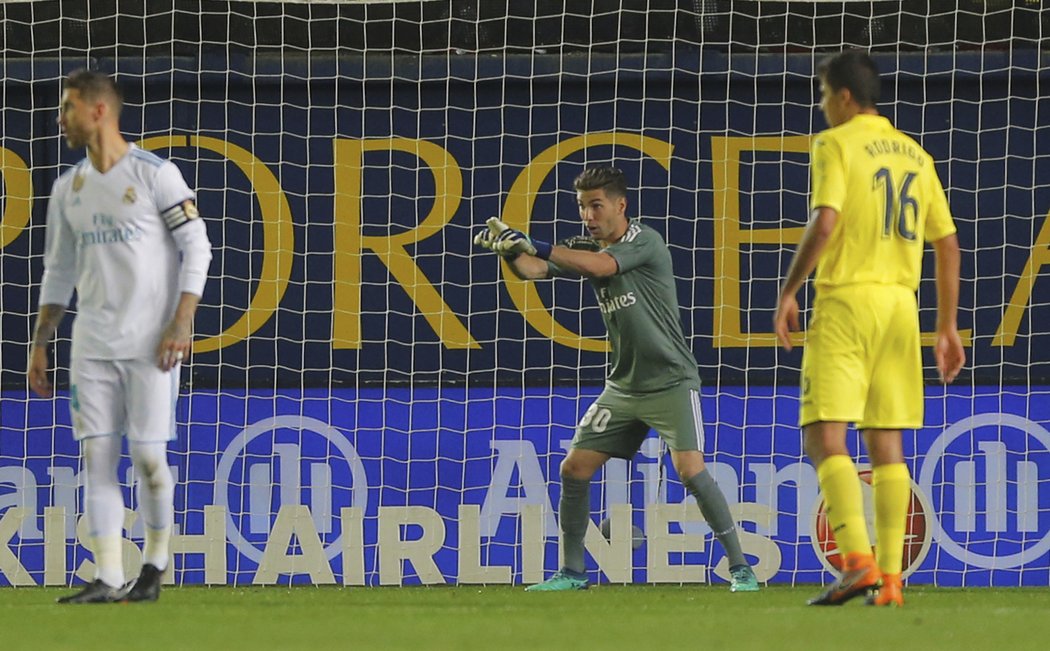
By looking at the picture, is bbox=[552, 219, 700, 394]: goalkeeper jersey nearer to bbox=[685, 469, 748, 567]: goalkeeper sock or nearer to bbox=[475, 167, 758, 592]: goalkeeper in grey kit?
bbox=[475, 167, 758, 592]: goalkeeper in grey kit

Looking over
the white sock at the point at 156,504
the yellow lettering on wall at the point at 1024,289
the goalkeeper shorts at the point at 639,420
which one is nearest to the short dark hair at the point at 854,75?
the goalkeeper shorts at the point at 639,420

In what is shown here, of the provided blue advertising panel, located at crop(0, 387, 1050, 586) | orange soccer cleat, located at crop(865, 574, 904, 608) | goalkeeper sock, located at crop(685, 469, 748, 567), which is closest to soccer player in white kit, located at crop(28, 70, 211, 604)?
orange soccer cleat, located at crop(865, 574, 904, 608)

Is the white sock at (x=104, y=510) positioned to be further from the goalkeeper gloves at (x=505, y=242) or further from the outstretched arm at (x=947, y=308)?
the outstretched arm at (x=947, y=308)

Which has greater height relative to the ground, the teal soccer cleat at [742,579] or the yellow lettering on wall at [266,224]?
the yellow lettering on wall at [266,224]

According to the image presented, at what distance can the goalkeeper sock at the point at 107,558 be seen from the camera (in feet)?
19.1

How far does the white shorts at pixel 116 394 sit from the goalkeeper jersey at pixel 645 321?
2042 mm

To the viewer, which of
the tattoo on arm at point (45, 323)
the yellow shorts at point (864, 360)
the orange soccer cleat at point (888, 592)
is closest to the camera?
the yellow shorts at point (864, 360)

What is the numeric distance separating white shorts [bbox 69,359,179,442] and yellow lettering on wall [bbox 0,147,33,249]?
3.75 metres

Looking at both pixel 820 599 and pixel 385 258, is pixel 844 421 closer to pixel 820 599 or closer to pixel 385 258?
pixel 820 599

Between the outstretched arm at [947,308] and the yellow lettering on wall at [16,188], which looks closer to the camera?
the outstretched arm at [947,308]

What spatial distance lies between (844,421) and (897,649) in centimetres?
122

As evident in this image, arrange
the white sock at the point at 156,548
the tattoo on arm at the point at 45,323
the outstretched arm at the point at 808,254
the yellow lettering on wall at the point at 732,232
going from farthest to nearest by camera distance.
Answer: the yellow lettering on wall at the point at 732,232
the tattoo on arm at the point at 45,323
the white sock at the point at 156,548
the outstretched arm at the point at 808,254

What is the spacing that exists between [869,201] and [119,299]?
2341 mm

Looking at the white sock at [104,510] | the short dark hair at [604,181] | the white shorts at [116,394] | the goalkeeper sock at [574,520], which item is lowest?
the goalkeeper sock at [574,520]
